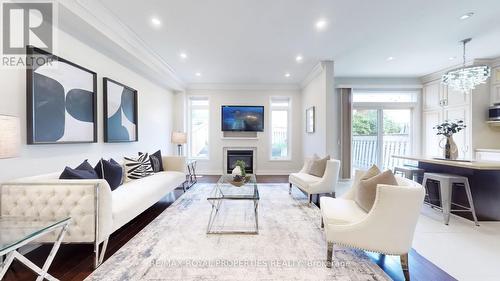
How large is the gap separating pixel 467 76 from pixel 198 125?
623 centimetres

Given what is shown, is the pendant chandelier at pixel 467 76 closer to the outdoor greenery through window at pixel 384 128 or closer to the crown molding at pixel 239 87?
the outdoor greenery through window at pixel 384 128

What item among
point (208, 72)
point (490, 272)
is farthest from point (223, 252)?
point (208, 72)

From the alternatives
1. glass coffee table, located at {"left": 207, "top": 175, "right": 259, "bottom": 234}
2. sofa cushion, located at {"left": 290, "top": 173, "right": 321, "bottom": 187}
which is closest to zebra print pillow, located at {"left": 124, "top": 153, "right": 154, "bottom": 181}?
glass coffee table, located at {"left": 207, "top": 175, "right": 259, "bottom": 234}

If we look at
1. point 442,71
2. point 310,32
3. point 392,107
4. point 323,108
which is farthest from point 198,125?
point 442,71

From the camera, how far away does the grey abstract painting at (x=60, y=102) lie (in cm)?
221

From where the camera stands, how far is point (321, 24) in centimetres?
301

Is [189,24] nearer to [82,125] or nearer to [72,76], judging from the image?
[72,76]

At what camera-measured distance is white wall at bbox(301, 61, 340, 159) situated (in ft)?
14.6

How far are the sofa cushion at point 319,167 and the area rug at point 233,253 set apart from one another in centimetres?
92

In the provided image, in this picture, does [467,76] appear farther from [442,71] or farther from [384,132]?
[384,132]

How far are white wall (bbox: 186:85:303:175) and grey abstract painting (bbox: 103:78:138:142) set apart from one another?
261cm

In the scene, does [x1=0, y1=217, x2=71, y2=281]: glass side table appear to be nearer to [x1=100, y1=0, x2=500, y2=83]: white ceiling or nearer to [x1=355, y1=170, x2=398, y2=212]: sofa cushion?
[x1=100, y1=0, x2=500, y2=83]: white ceiling

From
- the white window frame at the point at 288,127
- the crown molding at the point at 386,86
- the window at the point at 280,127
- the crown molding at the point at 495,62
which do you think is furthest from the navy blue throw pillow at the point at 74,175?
the crown molding at the point at 495,62

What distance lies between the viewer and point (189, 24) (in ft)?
9.94
